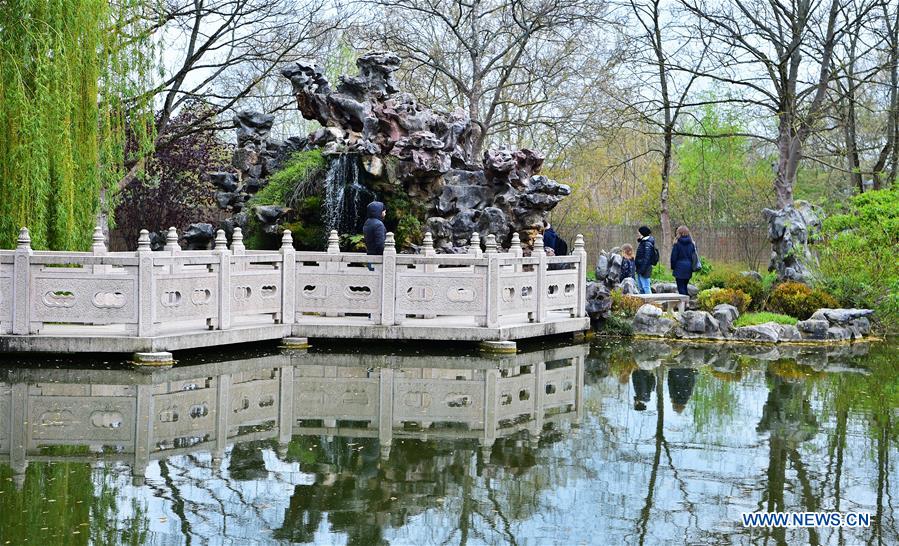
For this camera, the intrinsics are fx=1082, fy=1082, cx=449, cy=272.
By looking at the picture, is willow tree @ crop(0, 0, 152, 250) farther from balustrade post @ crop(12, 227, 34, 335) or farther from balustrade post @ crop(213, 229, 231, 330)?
balustrade post @ crop(213, 229, 231, 330)

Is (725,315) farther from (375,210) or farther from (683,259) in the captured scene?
(375,210)

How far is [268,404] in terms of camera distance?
10109mm

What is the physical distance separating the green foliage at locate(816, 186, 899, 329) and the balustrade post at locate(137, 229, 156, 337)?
37.6ft

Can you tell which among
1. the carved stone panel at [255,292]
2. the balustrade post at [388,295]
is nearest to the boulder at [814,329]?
the balustrade post at [388,295]

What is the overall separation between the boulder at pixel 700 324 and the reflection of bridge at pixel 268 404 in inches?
167

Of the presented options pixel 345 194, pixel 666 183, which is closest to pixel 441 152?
pixel 345 194

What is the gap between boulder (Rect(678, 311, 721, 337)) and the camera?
16672 millimetres

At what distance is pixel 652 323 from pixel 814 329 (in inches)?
95.5

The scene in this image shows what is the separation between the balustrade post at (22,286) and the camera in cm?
1197

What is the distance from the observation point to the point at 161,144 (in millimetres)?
27672

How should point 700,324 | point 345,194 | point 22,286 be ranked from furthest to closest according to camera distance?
point 345,194 < point 700,324 < point 22,286

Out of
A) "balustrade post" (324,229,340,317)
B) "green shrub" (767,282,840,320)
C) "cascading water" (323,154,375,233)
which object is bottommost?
"green shrub" (767,282,840,320)

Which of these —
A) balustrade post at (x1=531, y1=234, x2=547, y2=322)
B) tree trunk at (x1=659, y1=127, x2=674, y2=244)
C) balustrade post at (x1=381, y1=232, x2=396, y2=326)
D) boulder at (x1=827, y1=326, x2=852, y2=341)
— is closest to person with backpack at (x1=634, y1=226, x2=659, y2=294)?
boulder at (x1=827, y1=326, x2=852, y2=341)

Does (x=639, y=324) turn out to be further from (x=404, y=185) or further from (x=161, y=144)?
(x=161, y=144)
